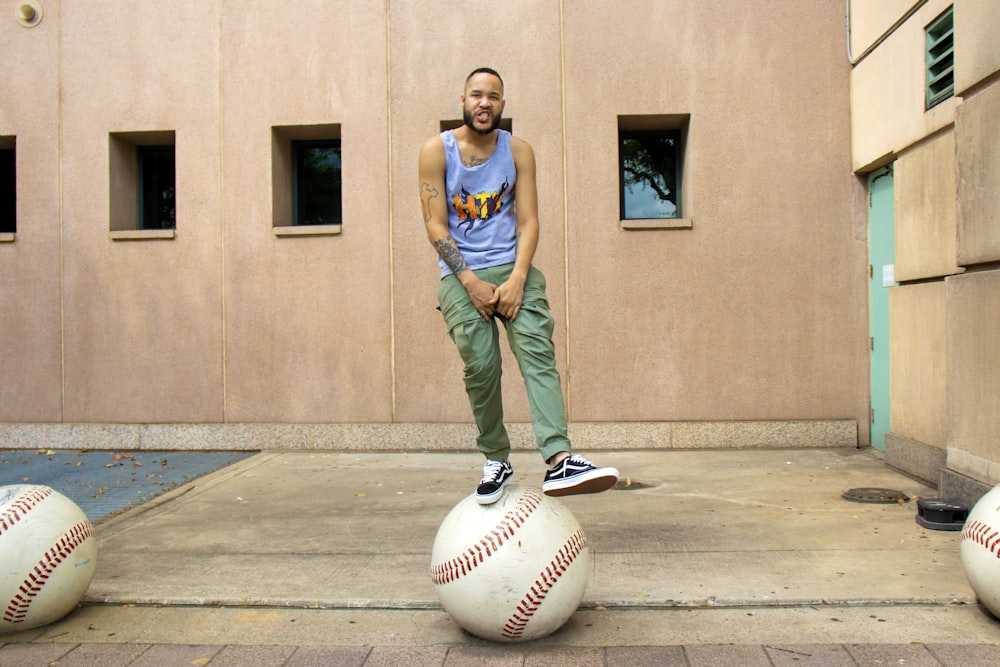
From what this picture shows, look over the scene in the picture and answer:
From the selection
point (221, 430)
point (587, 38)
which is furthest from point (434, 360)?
point (587, 38)

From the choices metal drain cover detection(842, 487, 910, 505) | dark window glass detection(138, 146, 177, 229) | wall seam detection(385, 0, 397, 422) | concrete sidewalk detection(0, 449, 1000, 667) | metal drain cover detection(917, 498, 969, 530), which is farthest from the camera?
dark window glass detection(138, 146, 177, 229)

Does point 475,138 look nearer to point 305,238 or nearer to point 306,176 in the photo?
point 305,238

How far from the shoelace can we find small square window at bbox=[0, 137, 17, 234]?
935 centimetres

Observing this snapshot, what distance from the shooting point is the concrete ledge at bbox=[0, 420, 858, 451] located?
9.66 m

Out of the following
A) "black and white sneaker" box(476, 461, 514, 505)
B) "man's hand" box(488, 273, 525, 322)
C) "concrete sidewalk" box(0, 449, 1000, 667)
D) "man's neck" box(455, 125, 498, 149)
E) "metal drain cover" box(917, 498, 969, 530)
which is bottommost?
"concrete sidewalk" box(0, 449, 1000, 667)

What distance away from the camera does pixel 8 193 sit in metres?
11.3

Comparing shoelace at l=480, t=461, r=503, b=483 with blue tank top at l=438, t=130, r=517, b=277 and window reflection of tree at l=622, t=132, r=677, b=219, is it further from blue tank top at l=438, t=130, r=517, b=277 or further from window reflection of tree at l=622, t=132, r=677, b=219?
window reflection of tree at l=622, t=132, r=677, b=219

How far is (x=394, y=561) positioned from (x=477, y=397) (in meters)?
1.49

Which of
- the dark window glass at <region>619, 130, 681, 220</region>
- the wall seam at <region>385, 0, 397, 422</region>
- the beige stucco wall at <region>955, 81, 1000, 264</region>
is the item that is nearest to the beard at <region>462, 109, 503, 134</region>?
the beige stucco wall at <region>955, 81, 1000, 264</region>

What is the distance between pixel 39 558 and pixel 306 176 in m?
7.34

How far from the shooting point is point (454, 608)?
4.01 m

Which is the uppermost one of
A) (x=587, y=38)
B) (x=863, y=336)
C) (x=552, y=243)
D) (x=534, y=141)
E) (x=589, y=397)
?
(x=587, y=38)

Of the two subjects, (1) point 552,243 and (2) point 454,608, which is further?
(1) point 552,243

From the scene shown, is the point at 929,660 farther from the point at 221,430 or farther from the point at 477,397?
the point at 221,430
